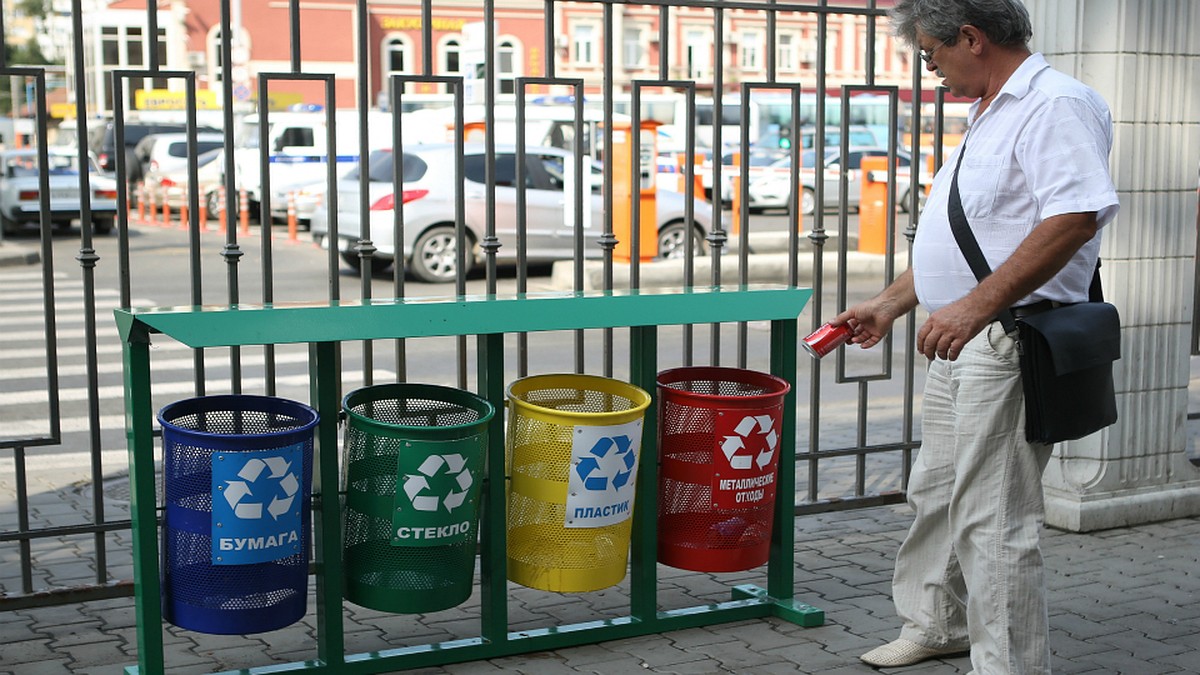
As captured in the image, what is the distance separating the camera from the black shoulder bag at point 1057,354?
11.9ft

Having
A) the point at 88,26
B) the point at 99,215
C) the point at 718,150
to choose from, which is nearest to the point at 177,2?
the point at 88,26

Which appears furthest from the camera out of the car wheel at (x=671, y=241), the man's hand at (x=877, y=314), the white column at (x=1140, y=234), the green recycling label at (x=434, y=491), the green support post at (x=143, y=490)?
the car wheel at (x=671, y=241)

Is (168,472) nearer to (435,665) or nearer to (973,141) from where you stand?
(435,665)

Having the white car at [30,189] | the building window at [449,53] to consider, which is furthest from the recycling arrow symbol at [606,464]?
the building window at [449,53]

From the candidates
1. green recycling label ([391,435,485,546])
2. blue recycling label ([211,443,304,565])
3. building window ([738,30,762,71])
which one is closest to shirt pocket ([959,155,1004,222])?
green recycling label ([391,435,485,546])

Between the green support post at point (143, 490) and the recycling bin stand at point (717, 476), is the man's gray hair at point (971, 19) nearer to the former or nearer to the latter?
the recycling bin stand at point (717, 476)

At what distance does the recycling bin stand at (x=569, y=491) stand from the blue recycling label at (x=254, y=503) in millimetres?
712

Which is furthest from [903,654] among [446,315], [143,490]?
[143,490]

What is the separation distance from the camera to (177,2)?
166ft

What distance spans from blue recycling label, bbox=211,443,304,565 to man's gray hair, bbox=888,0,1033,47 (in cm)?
202

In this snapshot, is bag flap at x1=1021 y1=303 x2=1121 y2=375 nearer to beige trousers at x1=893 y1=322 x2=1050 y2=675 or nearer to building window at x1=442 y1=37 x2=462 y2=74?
beige trousers at x1=893 y1=322 x2=1050 y2=675

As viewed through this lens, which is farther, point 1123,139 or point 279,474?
point 1123,139

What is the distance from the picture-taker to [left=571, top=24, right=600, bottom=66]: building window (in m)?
56.8

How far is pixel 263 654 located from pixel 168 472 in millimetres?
838
